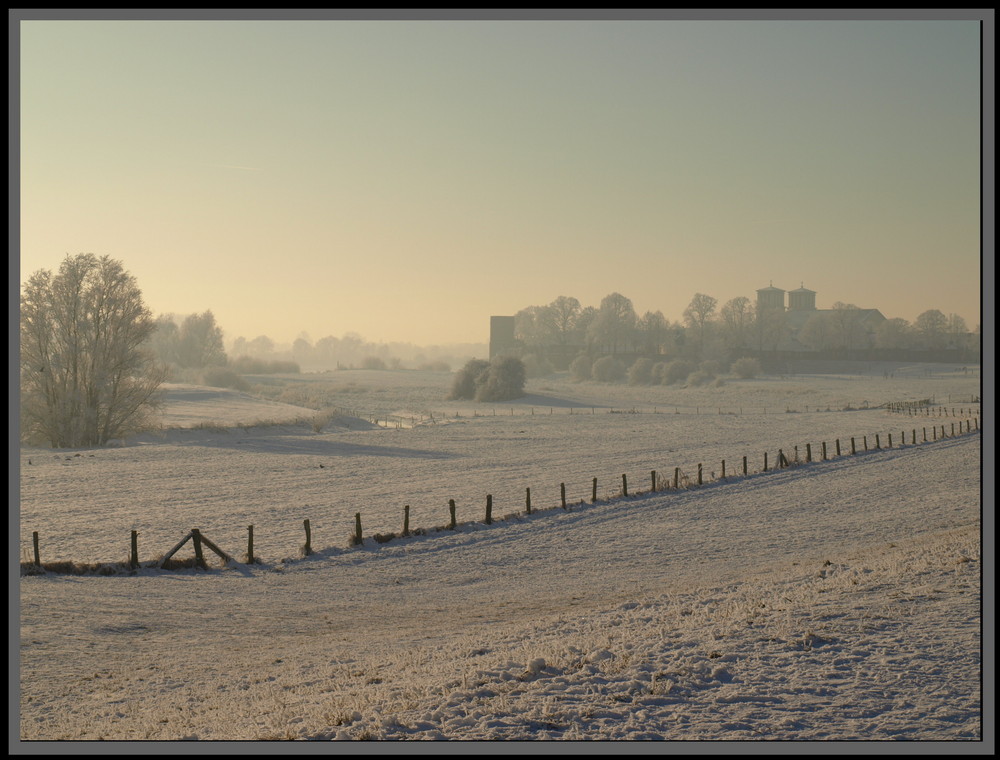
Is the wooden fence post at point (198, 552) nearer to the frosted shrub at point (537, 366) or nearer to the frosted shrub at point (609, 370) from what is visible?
the frosted shrub at point (609, 370)

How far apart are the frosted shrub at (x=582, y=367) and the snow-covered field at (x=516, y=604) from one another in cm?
9385

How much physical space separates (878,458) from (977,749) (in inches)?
1483

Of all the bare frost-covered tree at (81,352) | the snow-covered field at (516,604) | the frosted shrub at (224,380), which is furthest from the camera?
the frosted shrub at (224,380)

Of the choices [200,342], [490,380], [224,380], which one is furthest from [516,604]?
[200,342]

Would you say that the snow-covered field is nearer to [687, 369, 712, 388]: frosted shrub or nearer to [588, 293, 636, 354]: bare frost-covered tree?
[687, 369, 712, 388]: frosted shrub

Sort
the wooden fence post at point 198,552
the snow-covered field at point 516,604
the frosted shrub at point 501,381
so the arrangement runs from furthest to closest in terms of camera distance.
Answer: the frosted shrub at point 501,381
the wooden fence post at point 198,552
the snow-covered field at point 516,604

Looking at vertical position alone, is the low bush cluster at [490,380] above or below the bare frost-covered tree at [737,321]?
below

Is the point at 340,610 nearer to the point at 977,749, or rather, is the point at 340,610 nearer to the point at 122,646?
the point at 122,646

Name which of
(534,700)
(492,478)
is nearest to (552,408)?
(492,478)

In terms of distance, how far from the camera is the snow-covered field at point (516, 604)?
9047mm

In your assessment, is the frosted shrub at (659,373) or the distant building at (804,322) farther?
the distant building at (804,322)

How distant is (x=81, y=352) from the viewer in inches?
2090

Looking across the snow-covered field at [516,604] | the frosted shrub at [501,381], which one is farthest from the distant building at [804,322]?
the snow-covered field at [516,604]

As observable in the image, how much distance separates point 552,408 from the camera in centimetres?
9506
